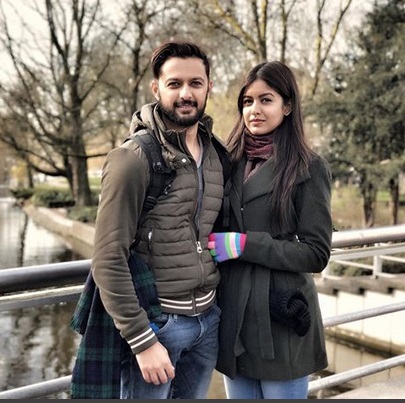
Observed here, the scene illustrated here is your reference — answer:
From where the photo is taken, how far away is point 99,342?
5.53 feet

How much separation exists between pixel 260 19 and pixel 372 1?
12.8ft

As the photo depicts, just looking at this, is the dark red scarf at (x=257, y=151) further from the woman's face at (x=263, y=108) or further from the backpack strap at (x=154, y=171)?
the backpack strap at (x=154, y=171)

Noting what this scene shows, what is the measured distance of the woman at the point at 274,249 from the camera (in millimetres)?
1906

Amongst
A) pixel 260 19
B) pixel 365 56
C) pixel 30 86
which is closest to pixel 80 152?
pixel 30 86

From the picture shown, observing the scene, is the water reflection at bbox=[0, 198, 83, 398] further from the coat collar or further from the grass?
the grass

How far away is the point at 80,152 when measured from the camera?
82.6ft

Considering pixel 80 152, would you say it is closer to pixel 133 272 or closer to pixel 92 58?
pixel 92 58

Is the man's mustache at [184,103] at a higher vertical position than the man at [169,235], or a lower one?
higher

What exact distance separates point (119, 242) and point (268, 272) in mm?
592

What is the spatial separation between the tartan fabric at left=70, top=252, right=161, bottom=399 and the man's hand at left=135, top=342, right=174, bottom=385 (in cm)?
10

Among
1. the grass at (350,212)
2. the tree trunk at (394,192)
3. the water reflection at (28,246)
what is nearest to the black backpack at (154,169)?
the tree trunk at (394,192)

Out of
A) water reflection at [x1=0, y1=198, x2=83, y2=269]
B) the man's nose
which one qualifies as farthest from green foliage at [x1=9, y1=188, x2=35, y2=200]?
the man's nose

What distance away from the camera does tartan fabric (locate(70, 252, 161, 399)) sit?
1685 millimetres

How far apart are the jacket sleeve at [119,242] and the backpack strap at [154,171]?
5 centimetres
